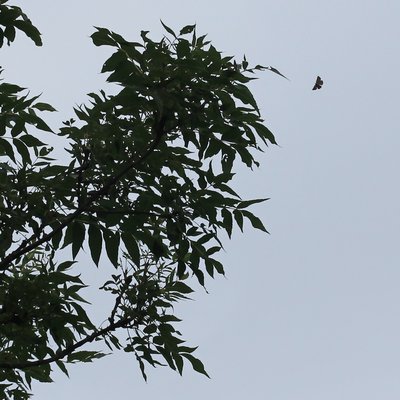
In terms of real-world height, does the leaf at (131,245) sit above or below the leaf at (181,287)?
above

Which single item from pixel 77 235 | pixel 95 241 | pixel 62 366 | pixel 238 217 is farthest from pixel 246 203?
pixel 62 366

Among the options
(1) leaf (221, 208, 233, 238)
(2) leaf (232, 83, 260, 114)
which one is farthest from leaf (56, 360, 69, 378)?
(2) leaf (232, 83, 260, 114)

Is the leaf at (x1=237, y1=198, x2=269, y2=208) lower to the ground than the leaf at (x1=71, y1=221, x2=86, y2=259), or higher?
higher

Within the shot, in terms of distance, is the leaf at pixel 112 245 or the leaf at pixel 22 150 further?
the leaf at pixel 22 150

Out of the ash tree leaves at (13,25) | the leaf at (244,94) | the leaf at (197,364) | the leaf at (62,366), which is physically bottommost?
the leaf at (62,366)

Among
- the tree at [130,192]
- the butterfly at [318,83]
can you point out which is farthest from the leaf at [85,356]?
the butterfly at [318,83]

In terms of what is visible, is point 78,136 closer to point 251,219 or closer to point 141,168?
point 141,168

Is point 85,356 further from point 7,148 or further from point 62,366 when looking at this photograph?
point 7,148

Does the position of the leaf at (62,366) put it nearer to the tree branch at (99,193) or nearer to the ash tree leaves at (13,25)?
the tree branch at (99,193)

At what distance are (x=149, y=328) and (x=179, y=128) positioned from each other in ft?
7.00

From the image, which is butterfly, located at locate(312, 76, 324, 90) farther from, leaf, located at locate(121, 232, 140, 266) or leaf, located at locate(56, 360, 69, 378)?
leaf, located at locate(56, 360, 69, 378)

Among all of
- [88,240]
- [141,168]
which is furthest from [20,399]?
[141,168]

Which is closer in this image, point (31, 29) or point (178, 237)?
point (178, 237)

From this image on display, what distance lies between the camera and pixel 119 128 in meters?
7.86
